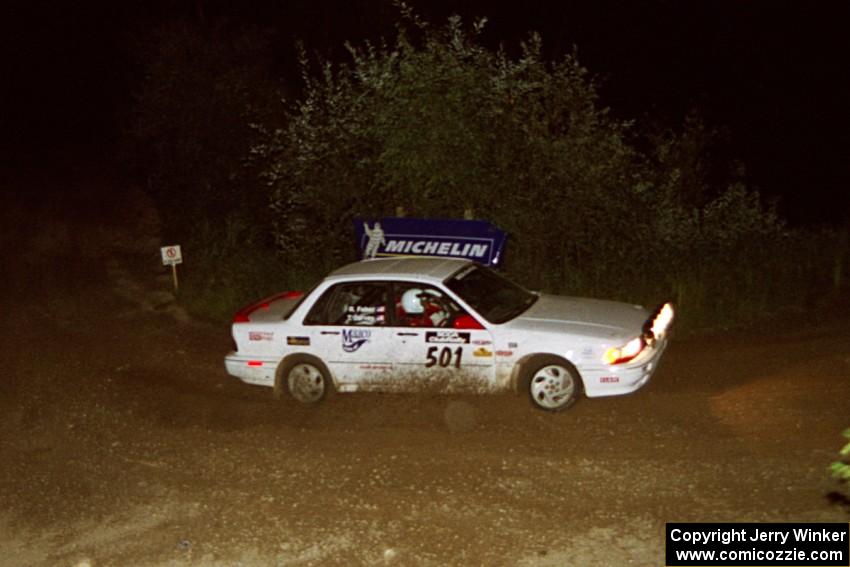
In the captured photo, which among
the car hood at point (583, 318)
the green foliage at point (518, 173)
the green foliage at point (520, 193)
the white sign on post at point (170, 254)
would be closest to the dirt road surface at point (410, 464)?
the car hood at point (583, 318)

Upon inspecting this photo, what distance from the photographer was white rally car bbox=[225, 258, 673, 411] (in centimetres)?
898

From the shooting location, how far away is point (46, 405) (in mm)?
10664

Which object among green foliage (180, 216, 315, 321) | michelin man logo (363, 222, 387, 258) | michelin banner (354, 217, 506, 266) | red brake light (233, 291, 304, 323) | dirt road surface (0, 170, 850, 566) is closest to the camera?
dirt road surface (0, 170, 850, 566)

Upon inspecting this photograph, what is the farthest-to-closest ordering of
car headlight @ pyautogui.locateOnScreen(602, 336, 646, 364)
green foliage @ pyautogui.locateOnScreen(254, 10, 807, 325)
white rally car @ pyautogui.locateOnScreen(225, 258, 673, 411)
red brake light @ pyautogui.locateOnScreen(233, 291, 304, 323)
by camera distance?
green foliage @ pyautogui.locateOnScreen(254, 10, 807, 325), red brake light @ pyautogui.locateOnScreen(233, 291, 304, 323), white rally car @ pyautogui.locateOnScreen(225, 258, 673, 411), car headlight @ pyautogui.locateOnScreen(602, 336, 646, 364)

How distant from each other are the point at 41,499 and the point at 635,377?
17.0ft

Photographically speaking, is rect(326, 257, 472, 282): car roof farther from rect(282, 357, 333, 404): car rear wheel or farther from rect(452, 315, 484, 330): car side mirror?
rect(282, 357, 333, 404): car rear wheel

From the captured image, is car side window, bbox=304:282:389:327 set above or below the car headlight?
above

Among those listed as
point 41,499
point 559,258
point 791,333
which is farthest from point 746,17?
point 41,499

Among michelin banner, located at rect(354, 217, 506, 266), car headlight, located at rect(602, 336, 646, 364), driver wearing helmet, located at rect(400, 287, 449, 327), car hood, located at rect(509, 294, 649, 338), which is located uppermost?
michelin banner, located at rect(354, 217, 506, 266)

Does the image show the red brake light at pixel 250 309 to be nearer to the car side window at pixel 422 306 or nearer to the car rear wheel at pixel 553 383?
the car side window at pixel 422 306

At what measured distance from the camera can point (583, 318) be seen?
9.38 m

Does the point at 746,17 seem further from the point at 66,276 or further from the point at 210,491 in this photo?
the point at 210,491

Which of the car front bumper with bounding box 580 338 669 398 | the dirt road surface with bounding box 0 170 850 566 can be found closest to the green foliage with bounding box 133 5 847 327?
the dirt road surface with bounding box 0 170 850 566

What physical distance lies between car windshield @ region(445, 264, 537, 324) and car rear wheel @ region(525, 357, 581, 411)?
0.60 m
